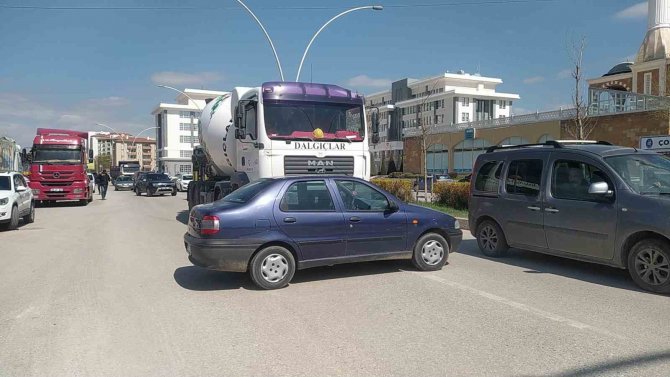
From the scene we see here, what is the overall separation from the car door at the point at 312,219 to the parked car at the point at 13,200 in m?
10.2

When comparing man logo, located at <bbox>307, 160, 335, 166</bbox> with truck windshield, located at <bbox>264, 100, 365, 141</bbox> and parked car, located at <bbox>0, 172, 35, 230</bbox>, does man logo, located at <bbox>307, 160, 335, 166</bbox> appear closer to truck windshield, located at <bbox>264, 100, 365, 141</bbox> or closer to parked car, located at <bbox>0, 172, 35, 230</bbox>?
truck windshield, located at <bbox>264, 100, 365, 141</bbox>

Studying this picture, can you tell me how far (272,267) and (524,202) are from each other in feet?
13.9

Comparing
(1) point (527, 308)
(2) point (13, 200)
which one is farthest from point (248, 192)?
(2) point (13, 200)

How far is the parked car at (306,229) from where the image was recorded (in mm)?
6535

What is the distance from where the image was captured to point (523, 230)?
8219mm

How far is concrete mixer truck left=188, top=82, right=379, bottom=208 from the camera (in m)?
10.5

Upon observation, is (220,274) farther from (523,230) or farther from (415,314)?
(523,230)

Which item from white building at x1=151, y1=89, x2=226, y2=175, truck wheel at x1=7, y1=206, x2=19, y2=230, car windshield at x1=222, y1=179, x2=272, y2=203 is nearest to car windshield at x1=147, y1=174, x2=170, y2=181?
truck wheel at x1=7, y1=206, x2=19, y2=230

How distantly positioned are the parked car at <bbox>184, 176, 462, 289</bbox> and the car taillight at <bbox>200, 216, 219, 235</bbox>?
0.01m

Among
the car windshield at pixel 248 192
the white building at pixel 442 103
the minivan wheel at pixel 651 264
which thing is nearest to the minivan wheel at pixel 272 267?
the car windshield at pixel 248 192

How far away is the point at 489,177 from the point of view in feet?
29.9

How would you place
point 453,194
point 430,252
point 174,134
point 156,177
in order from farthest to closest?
1. point 174,134
2. point 156,177
3. point 453,194
4. point 430,252

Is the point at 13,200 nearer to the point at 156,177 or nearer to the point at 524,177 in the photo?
the point at 524,177

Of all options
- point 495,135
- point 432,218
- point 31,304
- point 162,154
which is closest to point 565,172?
point 432,218
